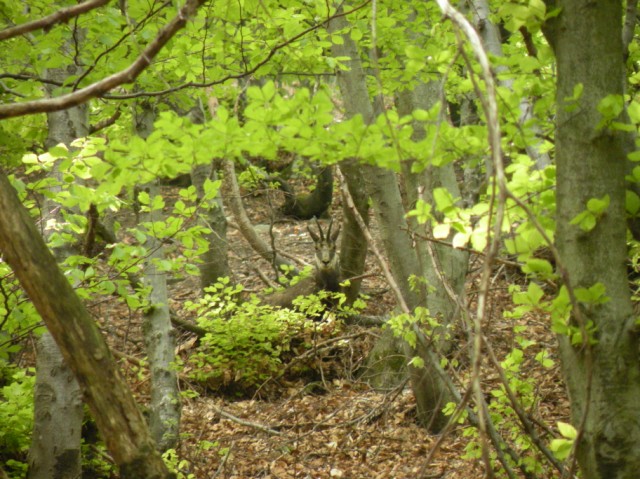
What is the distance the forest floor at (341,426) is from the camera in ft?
18.9

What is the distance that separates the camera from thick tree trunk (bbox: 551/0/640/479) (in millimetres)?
2104

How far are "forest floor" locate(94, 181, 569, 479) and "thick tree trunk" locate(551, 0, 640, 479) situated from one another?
100 inches

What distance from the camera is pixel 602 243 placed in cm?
211

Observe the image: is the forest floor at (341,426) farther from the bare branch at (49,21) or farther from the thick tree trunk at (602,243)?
the bare branch at (49,21)

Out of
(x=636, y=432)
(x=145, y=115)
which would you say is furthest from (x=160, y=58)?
(x=636, y=432)

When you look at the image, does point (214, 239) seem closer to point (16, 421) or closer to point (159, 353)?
point (159, 353)

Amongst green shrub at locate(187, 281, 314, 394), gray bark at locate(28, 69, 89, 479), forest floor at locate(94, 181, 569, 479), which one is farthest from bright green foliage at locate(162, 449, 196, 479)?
green shrub at locate(187, 281, 314, 394)

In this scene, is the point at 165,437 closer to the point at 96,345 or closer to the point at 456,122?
the point at 96,345

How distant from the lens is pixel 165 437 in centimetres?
604

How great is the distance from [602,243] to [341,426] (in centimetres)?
499

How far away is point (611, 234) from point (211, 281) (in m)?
8.32

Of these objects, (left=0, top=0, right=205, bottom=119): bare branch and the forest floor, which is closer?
(left=0, top=0, right=205, bottom=119): bare branch

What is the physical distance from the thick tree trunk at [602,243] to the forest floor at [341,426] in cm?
254

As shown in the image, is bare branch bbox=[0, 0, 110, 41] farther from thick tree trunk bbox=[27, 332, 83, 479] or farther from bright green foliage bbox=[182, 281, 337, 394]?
bright green foliage bbox=[182, 281, 337, 394]
